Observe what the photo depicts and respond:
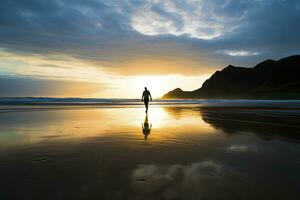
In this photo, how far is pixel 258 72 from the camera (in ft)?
590

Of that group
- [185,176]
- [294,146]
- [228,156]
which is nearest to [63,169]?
[185,176]

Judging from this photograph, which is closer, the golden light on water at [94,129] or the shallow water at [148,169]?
the shallow water at [148,169]

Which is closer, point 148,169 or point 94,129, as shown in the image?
point 148,169

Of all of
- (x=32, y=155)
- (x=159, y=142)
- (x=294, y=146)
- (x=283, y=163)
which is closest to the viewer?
(x=283, y=163)

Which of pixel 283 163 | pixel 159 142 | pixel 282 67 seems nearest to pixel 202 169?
pixel 283 163

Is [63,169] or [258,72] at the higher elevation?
[258,72]

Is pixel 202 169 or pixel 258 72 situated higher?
pixel 258 72

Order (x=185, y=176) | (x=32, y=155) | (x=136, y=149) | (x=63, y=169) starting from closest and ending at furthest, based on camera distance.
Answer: (x=185, y=176) < (x=63, y=169) < (x=32, y=155) < (x=136, y=149)

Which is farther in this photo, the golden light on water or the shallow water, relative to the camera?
the golden light on water

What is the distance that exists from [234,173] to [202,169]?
62 centimetres

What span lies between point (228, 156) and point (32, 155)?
5084mm

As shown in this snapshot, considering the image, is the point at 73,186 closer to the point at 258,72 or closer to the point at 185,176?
the point at 185,176

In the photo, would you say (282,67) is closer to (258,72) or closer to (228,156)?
(258,72)

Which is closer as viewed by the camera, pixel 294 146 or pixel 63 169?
pixel 63 169
